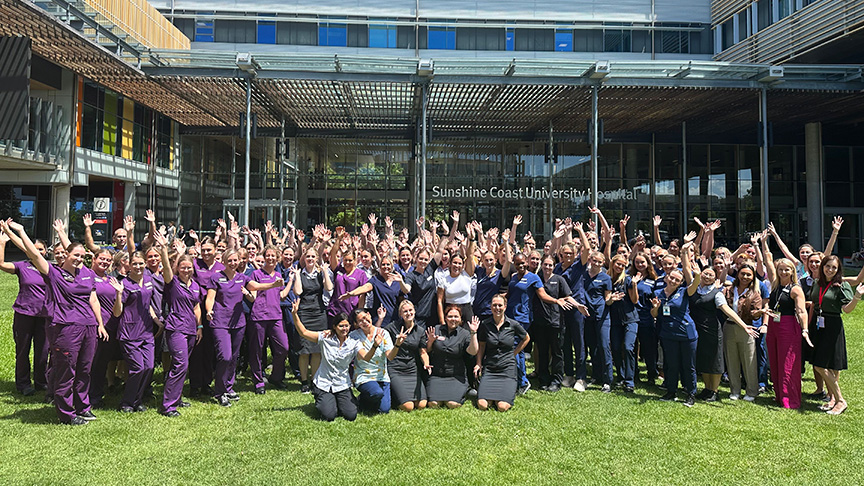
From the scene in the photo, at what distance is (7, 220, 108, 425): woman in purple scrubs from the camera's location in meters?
5.47

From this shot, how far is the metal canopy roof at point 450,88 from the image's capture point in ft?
55.8

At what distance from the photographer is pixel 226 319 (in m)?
6.45

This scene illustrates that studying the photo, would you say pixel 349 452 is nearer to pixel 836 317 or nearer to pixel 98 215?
pixel 836 317

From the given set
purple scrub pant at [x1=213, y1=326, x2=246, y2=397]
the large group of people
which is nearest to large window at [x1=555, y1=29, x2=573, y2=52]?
the large group of people

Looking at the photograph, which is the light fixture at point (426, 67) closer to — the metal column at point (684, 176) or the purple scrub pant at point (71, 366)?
the purple scrub pant at point (71, 366)

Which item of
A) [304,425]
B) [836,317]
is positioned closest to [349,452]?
[304,425]

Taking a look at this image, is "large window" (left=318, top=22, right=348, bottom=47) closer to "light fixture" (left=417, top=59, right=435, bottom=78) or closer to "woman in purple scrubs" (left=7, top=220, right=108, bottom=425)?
"light fixture" (left=417, top=59, right=435, bottom=78)

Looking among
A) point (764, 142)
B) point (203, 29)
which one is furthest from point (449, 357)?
point (203, 29)

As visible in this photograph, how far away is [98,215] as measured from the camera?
2267cm

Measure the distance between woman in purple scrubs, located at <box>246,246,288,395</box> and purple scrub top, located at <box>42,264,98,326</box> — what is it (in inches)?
65.3

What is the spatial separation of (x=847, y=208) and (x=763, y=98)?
13132mm

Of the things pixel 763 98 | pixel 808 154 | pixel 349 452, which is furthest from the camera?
pixel 808 154

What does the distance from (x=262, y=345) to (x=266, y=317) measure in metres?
0.39

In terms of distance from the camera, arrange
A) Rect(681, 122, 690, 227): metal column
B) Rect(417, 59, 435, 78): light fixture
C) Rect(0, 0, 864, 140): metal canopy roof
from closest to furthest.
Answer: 1. Rect(417, 59, 435, 78): light fixture
2. Rect(0, 0, 864, 140): metal canopy roof
3. Rect(681, 122, 690, 227): metal column
